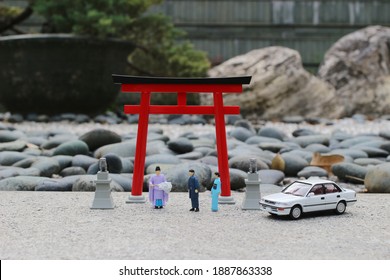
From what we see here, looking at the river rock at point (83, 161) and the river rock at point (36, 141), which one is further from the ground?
the river rock at point (36, 141)

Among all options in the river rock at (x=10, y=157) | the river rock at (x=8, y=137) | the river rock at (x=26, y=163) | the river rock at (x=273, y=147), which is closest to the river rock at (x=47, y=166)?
the river rock at (x=26, y=163)

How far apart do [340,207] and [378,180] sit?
4.84 feet

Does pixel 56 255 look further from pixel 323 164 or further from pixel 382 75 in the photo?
pixel 382 75

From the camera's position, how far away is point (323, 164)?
7.66 meters

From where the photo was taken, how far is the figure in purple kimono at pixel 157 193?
527 centimetres

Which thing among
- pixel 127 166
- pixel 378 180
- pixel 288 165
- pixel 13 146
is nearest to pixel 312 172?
pixel 288 165

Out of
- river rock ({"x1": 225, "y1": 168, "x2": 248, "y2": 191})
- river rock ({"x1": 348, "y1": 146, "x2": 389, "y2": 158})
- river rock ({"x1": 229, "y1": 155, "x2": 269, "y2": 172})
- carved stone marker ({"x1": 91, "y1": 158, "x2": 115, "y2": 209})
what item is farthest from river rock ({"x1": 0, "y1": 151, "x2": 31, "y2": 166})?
river rock ({"x1": 348, "y1": 146, "x2": 389, "y2": 158})

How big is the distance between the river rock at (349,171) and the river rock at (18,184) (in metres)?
3.17

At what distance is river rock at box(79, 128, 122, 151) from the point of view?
841 cm

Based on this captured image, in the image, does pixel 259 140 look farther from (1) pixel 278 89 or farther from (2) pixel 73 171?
(1) pixel 278 89

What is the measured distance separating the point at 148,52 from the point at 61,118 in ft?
8.99

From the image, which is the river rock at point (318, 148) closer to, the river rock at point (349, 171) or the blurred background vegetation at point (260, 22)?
the river rock at point (349, 171)

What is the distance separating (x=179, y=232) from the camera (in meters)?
4.49

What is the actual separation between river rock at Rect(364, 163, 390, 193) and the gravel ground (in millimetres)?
719
